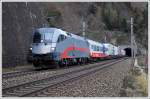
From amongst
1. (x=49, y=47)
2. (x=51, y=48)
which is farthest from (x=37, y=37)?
(x=51, y=48)

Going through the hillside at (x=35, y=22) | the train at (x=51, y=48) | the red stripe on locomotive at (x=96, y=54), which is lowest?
the red stripe on locomotive at (x=96, y=54)

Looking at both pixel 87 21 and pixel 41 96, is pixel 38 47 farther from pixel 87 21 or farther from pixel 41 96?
pixel 87 21

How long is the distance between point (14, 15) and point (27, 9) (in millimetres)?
3275

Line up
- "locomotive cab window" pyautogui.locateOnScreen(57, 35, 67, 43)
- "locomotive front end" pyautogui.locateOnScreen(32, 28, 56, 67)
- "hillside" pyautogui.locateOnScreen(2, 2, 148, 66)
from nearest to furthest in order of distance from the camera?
1. "locomotive front end" pyautogui.locateOnScreen(32, 28, 56, 67)
2. "locomotive cab window" pyautogui.locateOnScreen(57, 35, 67, 43)
3. "hillside" pyautogui.locateOnScreen(2, 2, 148, 66)

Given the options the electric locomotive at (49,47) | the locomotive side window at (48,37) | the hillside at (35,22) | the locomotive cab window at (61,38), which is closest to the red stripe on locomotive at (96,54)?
the hillside at (35,22)

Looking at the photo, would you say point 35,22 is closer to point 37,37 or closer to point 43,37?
point 37,37

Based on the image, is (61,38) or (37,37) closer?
(37,37)

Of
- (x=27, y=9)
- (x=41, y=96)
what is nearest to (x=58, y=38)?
(x=27, y=9)

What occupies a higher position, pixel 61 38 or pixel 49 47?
pixel 61 38

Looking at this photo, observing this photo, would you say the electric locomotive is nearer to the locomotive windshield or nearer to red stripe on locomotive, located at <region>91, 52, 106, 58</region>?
the locomotive windshield

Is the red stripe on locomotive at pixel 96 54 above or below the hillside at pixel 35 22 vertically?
below

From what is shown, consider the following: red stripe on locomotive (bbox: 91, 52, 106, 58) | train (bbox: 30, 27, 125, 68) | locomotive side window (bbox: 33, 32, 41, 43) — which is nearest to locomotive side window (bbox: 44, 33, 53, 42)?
train (bbox: 30, 27, 125, 68)

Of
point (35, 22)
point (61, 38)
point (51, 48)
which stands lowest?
point (51, 48)

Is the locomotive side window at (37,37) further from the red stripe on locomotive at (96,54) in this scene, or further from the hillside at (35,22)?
the red stripe on locomotive at (96,54)
